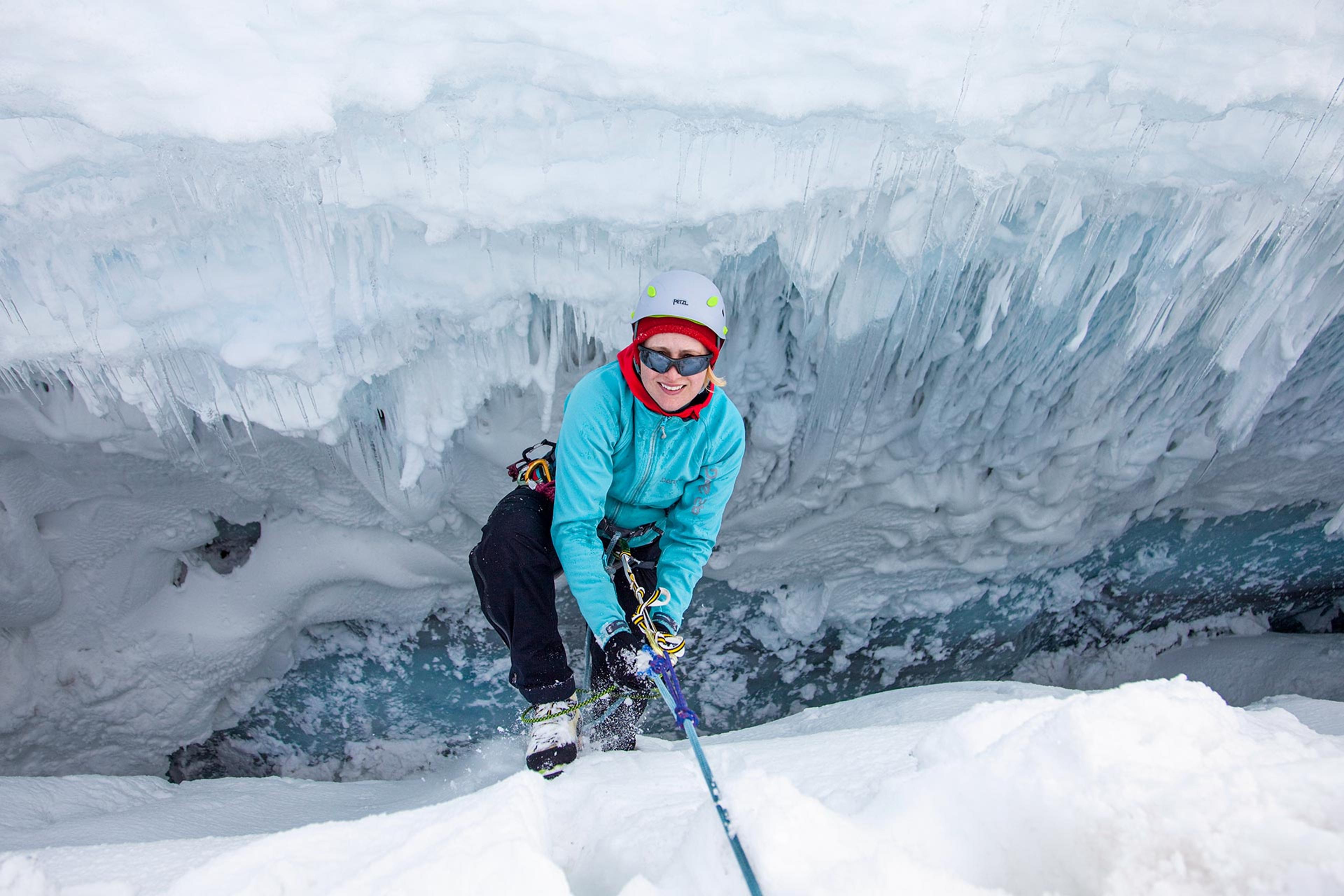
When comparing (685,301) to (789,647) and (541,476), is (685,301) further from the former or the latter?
(789,647)

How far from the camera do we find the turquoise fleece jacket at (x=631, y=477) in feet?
6.35

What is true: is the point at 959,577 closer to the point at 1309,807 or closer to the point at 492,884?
the point at 1309,807

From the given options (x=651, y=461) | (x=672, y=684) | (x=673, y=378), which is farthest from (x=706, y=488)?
(x=672, y=684)

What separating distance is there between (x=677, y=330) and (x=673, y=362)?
0.08m

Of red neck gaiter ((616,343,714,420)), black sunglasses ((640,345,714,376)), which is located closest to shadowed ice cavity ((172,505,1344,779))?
red neck gaiter ((616,343,714,420))

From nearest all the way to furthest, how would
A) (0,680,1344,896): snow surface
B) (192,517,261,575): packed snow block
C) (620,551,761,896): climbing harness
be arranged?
(0,680,1344,896): snow surface < (620,551,761,896): climbing harness < (192,517,261,575): packed snow block

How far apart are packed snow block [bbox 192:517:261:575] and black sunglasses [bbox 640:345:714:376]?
2.50 metres

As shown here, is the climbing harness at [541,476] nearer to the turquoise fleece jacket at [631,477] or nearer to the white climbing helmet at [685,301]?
the turquoise fleece jacket at [631,477]

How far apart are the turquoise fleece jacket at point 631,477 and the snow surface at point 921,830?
0.52 m

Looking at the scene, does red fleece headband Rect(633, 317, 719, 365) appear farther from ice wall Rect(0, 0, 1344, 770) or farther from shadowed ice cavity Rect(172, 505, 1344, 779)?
shadowed ice cavity Rect(172, 505, 1344, 779)

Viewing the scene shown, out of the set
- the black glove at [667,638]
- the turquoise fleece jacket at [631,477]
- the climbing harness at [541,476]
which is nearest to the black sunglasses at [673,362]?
the turquoise fleece jacket at [631,477]

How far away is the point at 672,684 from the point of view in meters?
1.82

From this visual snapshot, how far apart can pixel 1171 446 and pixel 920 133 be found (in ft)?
7.88

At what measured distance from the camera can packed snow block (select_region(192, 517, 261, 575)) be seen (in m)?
3.37
